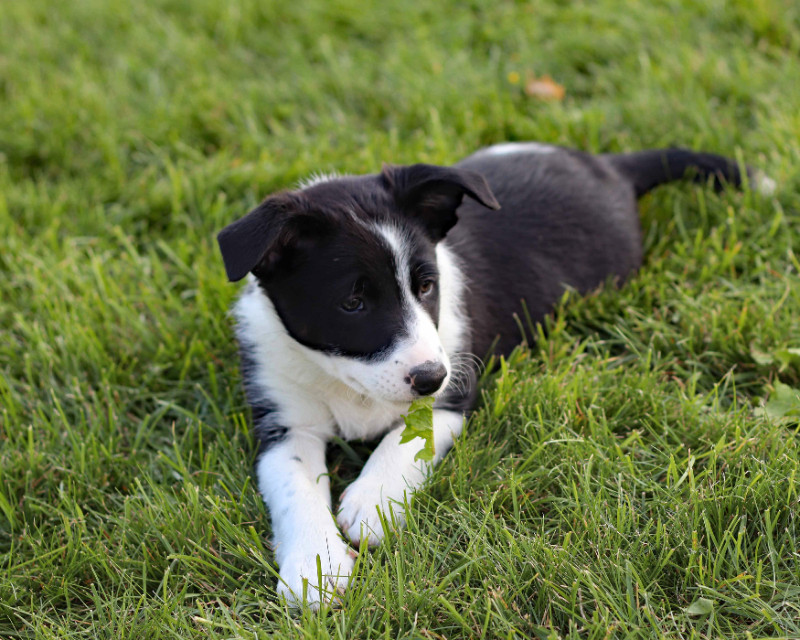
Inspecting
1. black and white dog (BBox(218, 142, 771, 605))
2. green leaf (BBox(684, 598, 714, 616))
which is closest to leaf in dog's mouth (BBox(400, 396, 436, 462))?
black and white dog (BBox(218, 142, 771, 605))

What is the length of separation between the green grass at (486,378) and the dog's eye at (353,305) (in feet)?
1.82

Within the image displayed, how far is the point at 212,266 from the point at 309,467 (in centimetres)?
132

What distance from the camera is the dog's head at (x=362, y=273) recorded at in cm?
247

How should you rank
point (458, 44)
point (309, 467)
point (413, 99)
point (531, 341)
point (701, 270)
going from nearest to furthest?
point (309, 467) < point (531, 341) < point (701, 270) < point (413, 99) < point (458, 44)

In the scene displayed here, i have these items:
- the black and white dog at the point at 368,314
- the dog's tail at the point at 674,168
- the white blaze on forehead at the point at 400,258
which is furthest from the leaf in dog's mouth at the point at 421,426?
A: the dog's tail at the point at 674,168

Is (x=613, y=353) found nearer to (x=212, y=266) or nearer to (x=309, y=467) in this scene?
(x=309, y=467)

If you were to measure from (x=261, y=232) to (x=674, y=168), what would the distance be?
2.33 metres

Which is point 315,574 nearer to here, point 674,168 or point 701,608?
point 701,608

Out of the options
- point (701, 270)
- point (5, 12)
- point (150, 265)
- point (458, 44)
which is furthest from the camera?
point (5, 12)

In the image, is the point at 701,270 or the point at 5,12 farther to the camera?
the point at 5,12

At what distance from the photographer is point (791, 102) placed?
170 inches

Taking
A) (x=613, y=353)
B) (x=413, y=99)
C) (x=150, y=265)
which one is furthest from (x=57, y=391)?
(x=413, y=99)

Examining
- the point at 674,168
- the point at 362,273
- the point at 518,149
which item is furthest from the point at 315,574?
the point at 674,168

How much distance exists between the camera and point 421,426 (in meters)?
2.60
